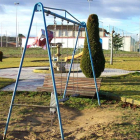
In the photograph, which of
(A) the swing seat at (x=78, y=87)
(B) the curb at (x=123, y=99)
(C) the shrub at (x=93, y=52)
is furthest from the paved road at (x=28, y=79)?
(C) the shrub at (x=93, y=52)

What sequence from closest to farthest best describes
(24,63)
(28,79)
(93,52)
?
1. (93,52)
2. (28,79)
3. (24,63)

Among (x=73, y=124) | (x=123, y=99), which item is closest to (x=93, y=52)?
(x=123, y=99)

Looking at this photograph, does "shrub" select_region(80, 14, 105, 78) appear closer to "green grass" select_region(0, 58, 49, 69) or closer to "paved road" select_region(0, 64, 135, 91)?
"paved road" select_region(0, 64, 135, 91)

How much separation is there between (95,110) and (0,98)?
105 inches

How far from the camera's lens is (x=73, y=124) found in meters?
5.15

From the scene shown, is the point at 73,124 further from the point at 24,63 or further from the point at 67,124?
the point at 24,63

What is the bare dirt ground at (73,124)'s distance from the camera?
4328 millimetres

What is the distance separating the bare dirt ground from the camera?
14.2ft

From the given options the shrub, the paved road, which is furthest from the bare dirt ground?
the shrub

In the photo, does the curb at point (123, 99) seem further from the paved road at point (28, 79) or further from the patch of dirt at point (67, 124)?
the paved road at point (28, 79)

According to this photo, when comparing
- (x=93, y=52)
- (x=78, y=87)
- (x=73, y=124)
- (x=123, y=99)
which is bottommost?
(x=73, y=124)

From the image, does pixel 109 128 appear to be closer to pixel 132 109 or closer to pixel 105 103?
pixel 132 109

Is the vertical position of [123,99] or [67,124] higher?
[123,99]

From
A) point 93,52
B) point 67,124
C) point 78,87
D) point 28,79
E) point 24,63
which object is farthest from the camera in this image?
point 24,63
